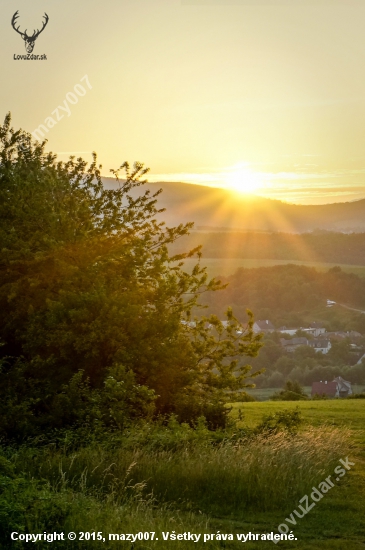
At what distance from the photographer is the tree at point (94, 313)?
1628 cm

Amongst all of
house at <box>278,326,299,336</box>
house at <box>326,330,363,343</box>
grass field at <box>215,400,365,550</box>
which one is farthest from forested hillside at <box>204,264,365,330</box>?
grass field at <box>215,400,365,550</box>

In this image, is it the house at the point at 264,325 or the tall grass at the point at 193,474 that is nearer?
the tall grass at the point at 193,474

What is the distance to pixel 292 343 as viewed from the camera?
379 ft

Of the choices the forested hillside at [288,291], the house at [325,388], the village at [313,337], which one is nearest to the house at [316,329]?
the village at [313,337]

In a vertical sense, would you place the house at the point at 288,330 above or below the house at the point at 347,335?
above

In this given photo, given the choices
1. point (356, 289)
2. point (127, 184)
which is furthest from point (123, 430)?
point (356, 289)

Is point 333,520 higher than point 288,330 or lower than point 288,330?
higher

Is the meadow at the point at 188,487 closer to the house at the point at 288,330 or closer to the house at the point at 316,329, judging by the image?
the house at the point at 288,330

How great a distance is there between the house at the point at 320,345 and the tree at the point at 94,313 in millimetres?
94287

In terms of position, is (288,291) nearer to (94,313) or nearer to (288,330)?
(288,330)

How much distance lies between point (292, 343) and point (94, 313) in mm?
101688

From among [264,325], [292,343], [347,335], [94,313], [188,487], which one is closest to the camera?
[188,487]

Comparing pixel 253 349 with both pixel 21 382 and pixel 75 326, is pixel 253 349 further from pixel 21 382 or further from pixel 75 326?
pixel 21 382

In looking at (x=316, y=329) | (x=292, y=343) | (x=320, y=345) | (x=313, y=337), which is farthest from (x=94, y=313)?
(x=316, y=329)
